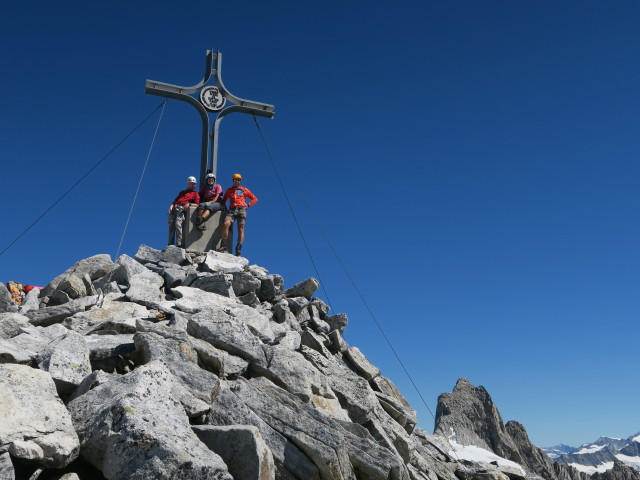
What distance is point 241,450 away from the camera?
29.6 ft

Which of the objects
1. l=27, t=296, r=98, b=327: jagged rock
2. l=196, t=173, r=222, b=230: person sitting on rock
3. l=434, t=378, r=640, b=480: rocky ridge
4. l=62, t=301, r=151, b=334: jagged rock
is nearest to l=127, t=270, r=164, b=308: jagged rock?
l=62, t=301, r=151, b=334: jagged rock

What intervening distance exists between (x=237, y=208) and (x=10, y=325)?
10.8 meters

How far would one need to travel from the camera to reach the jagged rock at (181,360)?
34.8 feet

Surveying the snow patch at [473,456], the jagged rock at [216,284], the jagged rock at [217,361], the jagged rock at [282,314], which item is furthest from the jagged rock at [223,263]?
the snow patch at [473,456]

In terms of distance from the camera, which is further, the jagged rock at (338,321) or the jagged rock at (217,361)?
the jagged rock at (338,321)

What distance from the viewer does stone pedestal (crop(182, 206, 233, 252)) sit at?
22406 millimetres

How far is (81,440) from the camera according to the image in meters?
8.51

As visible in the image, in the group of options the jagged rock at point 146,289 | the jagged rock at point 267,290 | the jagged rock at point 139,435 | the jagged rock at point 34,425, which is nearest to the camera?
the jagged rock at point 34,425

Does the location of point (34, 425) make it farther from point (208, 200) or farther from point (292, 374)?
point (208, 200)

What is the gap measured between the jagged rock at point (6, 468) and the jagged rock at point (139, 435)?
3.44 feet

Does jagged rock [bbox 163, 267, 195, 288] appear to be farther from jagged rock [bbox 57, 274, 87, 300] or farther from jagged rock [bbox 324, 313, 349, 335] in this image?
jagged rock [bbox 324, 313, 349, 335]

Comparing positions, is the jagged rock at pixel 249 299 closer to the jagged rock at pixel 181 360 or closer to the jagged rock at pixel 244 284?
the jagged rock at pixel 244 284

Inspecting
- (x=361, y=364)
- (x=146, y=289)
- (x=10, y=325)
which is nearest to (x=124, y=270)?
(x=146, y=289)

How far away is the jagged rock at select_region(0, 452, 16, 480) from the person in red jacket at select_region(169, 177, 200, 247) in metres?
14.9
